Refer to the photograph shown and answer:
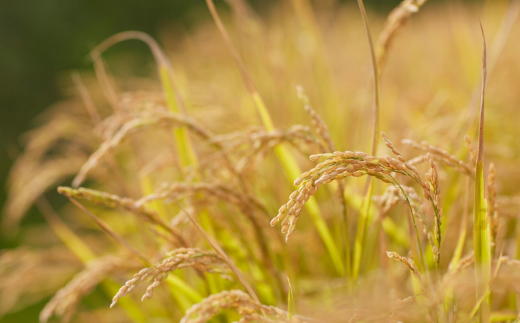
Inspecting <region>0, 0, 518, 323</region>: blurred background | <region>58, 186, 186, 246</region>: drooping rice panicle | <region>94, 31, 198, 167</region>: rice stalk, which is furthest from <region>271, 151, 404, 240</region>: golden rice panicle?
<region>0, 0, 518, 323</region>: blurred background

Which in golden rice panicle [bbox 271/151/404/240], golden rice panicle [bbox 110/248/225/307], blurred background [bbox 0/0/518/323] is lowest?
golden rice panicle [bbox 110/248/225/307]

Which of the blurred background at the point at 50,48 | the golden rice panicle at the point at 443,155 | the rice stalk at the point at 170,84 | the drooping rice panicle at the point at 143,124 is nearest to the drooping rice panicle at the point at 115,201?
the drooping rice panicle at the point at 143,124

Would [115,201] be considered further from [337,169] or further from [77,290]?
[337,169]

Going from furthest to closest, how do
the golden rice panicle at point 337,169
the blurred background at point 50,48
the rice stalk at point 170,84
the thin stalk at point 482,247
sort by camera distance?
the blurred background at point 50,48 → the rice stalk at point 170,84 → the thin stalk at point 482,247 → the golden rice panicle at point 337,169

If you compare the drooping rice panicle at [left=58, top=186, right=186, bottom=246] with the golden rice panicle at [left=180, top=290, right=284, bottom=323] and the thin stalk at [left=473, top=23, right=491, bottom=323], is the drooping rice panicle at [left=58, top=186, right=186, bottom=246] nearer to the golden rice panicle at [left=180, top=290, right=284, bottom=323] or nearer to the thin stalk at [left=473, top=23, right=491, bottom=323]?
the golden rice panicle at [left=180, top=290, right=284, bottom=323]

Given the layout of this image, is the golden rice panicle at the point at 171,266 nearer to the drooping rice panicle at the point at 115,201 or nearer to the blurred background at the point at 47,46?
the drooping rice panicle at the point at 115,201

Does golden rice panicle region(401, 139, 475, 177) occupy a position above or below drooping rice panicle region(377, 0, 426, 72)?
below
